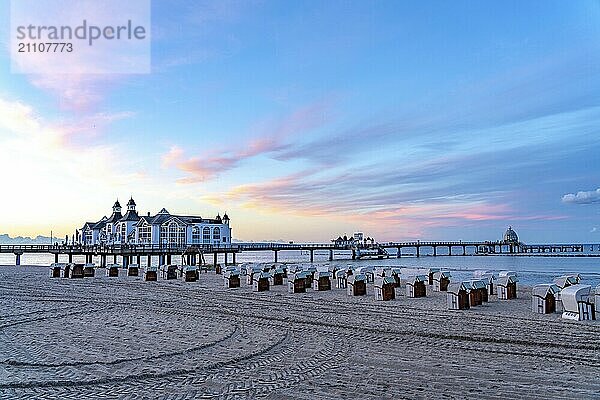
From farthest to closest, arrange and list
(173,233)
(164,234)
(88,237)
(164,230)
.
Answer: (88,237), (164,230), (164,234), (173,233)

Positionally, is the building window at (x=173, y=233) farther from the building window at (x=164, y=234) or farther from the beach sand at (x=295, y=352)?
the beach sand at (x=295, y=352)

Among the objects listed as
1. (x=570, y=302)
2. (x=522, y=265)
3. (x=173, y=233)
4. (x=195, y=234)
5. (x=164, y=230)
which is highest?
(x=164, y=230)


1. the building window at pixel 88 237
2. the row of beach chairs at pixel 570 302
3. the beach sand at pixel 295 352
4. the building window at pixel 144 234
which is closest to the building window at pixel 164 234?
the building window at pixel 144 234

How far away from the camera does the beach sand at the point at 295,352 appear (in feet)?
17.9

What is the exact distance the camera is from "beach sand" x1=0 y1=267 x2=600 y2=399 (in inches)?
214

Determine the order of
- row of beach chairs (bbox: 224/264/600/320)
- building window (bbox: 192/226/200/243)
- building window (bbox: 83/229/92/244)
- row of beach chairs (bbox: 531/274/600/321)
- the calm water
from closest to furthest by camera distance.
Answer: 1. row of beach chairs (bbox: 531/274/600/321)
2. row of beach chairs (bbox: 224/264/600/320)
3. the calm water
4. building window (bbox: 192/226/200/243)
5. building window (bbox: 83/229/92/244)

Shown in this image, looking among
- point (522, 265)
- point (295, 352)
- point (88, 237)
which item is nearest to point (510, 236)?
point (522, 265)

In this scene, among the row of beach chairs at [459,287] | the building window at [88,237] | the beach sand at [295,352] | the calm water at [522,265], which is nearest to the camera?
the beach sand at [295,352]

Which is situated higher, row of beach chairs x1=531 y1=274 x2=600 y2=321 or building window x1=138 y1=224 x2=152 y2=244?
building window x1=138 y1=224 x2=152 y2=244

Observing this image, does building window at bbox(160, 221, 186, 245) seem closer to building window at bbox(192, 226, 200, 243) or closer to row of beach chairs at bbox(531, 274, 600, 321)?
building window at bbox(192, 226, 200, 243)

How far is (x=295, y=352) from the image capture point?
7.31 meters

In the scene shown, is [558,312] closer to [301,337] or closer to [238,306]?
[301,337]

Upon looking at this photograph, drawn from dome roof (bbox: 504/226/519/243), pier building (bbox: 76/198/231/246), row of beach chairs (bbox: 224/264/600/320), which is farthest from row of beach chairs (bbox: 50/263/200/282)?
dome roof (bbox: 504/226/519/243)

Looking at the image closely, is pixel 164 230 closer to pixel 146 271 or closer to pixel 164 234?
pixel 164 234
